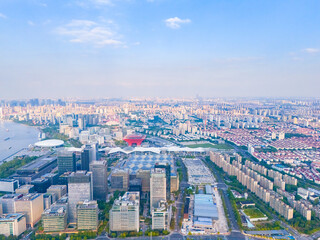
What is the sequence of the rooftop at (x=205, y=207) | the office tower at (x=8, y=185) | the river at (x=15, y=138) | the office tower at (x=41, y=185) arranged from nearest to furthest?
the rooftop at (x=205, y=207) → the office tower at (x=41, y=185) → the office tower at (x=8, y=185) → the river at (x=15, y=138)

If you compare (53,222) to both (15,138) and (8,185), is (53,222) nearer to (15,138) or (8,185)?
(8,185)

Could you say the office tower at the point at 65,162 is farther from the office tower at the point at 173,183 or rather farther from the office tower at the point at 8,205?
the office tower at the point at 173,183

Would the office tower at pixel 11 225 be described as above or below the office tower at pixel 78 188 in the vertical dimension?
below

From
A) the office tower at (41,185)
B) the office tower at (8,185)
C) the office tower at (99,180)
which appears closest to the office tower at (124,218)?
the office tower at (99,180)

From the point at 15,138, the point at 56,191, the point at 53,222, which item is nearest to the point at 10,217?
the point at 53,222

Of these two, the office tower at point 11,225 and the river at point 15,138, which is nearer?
the office tower at point 11,225

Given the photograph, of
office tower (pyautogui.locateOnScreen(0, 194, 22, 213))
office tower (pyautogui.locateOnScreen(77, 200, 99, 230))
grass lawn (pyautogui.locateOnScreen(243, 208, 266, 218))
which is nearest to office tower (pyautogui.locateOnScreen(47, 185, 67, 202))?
office tower (pyautogui.locateOnScreen(0, 194, 22, 213))
